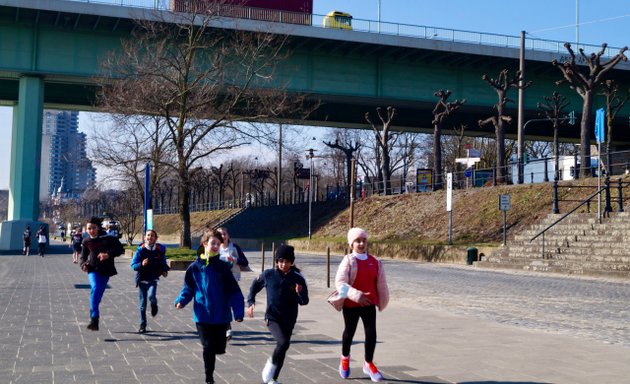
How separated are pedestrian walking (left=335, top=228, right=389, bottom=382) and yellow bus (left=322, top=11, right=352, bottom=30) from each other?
117ft

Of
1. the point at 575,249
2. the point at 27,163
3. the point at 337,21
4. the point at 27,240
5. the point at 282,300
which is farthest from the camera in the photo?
the point at 337,21

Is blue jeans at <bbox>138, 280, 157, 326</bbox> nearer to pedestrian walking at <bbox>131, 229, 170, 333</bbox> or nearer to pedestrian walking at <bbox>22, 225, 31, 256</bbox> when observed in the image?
pedestrian walking at <bbox>131, 229, 170, 333</bbox>

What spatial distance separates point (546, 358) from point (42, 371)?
5625mm

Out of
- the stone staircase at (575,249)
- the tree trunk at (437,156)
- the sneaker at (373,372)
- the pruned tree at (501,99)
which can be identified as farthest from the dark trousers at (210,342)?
the tree trunk at (437,156)

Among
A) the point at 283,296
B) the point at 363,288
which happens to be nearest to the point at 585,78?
the point at 363,288

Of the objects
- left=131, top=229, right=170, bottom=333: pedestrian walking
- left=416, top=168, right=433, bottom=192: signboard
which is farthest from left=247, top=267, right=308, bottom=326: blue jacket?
left=416, top=168, right=433, bottom=192: signboard

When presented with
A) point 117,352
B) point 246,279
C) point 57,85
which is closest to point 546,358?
point 117,352

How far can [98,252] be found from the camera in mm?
10883

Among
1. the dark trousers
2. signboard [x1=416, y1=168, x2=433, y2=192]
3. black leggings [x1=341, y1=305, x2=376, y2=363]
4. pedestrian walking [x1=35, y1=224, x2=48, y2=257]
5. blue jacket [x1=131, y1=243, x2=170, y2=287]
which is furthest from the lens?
signboard [x1=416, y1=168, x2=433, y2=192]

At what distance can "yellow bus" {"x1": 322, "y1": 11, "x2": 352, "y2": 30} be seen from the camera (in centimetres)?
4225

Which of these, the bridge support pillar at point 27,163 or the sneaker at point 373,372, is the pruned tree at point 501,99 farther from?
the sneaker at point 373,372

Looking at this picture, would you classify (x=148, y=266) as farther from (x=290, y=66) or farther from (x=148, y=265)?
(x=290, y=66)

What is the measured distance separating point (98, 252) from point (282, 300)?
4451 mm

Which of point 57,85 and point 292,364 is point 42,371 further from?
point 57,85
